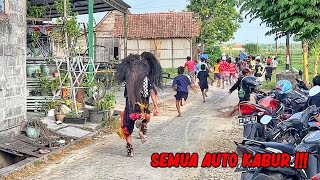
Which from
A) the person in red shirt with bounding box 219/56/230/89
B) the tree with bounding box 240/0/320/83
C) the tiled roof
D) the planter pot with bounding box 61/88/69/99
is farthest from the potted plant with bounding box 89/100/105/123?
the tiled roof

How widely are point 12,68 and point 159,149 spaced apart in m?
3.11

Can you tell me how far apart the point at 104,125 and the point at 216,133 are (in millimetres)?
2647

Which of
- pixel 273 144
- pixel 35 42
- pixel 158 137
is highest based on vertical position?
pixel 35 42

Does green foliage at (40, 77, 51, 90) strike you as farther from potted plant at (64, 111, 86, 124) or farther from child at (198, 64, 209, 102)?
child at (198, 64, 209, 102)

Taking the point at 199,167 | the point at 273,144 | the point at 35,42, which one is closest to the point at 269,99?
the point at 199,167

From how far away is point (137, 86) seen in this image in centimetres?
854

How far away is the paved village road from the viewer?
7.22 meters

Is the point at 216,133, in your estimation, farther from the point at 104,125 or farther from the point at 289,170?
the point at 289,170

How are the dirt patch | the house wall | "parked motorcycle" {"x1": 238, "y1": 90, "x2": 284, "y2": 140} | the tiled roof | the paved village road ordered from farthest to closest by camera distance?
the house wall < the tiled roof < "parked motorcycle" {"x1": 238, "y1": 90, "x2": 284, "y2": 140} < the dirt patch < the paved village road

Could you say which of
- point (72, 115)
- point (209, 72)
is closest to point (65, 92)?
point (72, 115)

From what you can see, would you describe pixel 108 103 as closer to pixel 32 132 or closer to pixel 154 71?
pixel 32 132

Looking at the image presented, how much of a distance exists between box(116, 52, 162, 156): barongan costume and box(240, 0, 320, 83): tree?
180 inches

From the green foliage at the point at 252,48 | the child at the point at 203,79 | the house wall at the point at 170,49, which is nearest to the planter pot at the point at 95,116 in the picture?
the child at the point at 203,79

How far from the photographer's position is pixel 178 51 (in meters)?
35.9
